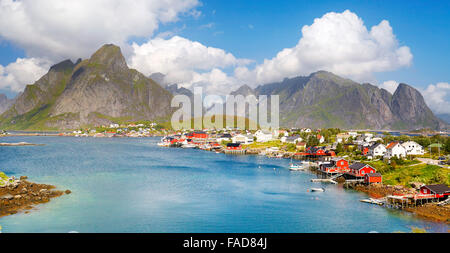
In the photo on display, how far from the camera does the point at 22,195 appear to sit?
30.6 meters

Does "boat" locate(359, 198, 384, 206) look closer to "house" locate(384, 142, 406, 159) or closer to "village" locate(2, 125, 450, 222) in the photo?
"village" locate(2, 125, 450, 222)

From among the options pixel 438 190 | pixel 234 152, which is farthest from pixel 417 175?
pixel 234 152

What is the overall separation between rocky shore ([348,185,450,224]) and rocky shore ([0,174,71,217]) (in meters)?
34.7

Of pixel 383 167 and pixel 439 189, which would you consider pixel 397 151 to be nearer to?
pixel 383 167

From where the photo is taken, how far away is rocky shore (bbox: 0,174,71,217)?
89.2 ft

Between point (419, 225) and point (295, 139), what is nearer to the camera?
point (419, 225)

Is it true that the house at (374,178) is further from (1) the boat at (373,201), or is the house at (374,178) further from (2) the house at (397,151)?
(2) the house at (397,151)

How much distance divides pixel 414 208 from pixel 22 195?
3835 cm

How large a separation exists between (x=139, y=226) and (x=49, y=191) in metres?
15.9

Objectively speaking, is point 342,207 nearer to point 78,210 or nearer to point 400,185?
point 400,185

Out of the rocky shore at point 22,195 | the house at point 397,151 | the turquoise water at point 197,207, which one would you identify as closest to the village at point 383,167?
the house at point 397,151
